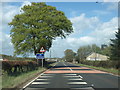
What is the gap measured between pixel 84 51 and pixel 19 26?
11066 cm

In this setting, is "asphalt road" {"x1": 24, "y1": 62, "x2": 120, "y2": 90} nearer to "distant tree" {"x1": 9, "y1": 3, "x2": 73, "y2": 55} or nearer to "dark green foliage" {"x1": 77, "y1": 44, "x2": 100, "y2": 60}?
"distant tree" {"x1": 9, "y1": 3, "x2": 73, "y2": 55}

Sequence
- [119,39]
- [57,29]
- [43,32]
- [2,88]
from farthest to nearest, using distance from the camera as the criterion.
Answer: [119,39], [57,29], [43,32], [2,88]

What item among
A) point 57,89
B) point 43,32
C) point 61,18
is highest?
point 61,18

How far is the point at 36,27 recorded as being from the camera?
45719 millimetres

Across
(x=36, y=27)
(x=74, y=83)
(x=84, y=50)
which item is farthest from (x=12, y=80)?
(x=84, y=50)

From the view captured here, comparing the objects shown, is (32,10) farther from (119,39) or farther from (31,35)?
(119,39)

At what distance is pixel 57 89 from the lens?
42.0 feet

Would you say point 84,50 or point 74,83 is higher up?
point 84,50

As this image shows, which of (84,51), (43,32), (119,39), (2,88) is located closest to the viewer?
(2,88)

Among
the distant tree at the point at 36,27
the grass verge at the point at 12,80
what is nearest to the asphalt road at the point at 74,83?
the grass verge at the point at 12,80

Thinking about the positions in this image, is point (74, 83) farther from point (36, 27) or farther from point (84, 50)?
point (84, 50)

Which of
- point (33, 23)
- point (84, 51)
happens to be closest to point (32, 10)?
point (33, 23)

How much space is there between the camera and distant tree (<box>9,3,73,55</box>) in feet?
146

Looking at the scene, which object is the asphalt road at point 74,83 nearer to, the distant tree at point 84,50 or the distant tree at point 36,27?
the distant tree at point 36,27
